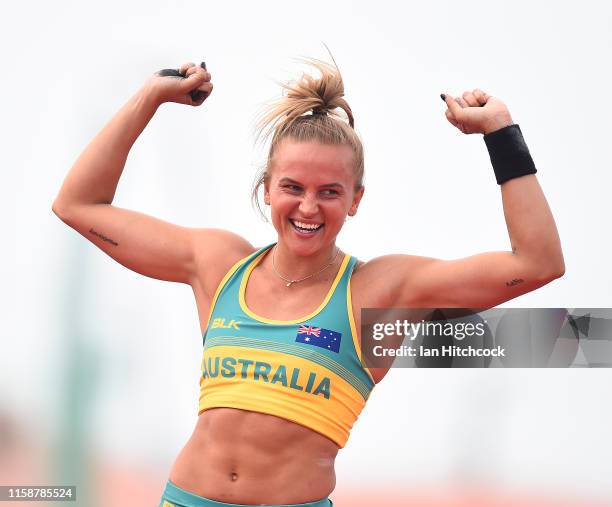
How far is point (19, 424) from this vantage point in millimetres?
6648

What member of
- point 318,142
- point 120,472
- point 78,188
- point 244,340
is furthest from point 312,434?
point 120,472

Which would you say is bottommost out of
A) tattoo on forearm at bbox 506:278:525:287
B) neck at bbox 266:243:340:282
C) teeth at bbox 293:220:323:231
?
tattoo on forearm at bbox 506:278:525:287

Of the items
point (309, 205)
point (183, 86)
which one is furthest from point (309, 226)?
point (183, 86)

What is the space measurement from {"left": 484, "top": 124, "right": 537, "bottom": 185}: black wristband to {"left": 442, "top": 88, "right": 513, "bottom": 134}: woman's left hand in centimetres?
3

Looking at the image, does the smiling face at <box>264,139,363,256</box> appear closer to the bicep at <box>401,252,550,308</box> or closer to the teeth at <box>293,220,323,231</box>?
the teeth at <box>293,220,323,231</box>

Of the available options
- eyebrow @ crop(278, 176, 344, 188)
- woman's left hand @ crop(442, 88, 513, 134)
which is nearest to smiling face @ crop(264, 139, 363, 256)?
eyebrow @ crop(278, 176, 344, 188)

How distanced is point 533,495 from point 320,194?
5.24 meters

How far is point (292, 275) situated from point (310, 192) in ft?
1.03

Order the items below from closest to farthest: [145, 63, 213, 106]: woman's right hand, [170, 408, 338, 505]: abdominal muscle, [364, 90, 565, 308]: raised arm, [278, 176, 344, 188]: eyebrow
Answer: [364, 90, 565, 308]: raised arm → [170, 408, 338, 505]: abdominal muscle → [278, 176, 344, 188]: eyebrow → [145, 63, 213, 106]: woman's right hand

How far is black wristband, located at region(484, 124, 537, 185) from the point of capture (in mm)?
2426

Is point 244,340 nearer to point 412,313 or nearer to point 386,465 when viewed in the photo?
point 412,313

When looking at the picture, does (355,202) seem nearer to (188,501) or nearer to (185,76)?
(185,76)

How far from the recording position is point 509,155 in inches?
96.0

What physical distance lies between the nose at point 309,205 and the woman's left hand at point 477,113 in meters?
0.45
